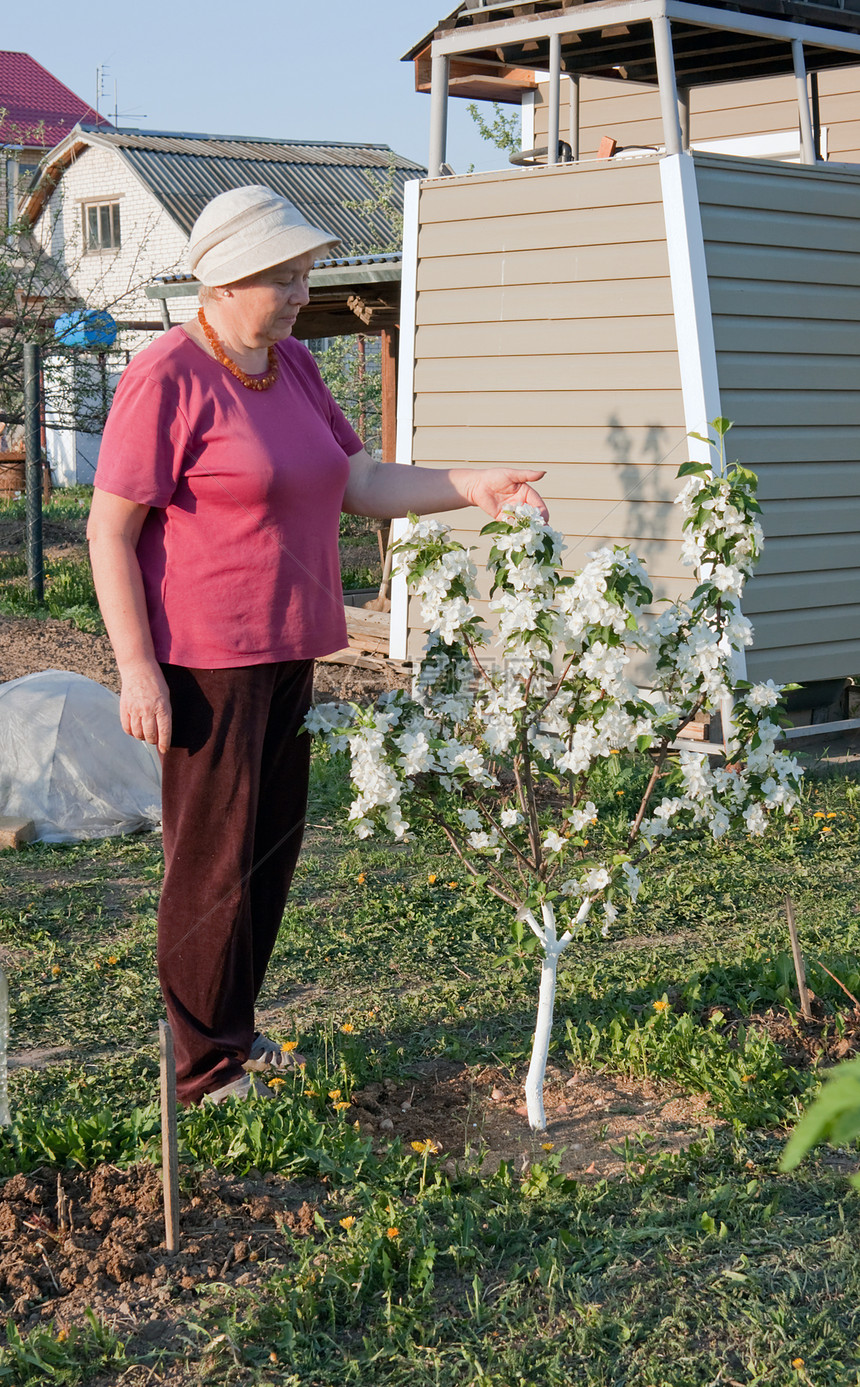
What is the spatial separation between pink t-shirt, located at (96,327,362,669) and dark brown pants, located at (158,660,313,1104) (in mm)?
95

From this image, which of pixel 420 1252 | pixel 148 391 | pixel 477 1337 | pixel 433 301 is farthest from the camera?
pixel 433 301

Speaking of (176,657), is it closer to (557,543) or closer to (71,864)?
(557,543)

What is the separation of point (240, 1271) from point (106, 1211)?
0.98 feet

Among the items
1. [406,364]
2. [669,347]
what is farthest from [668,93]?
[406,364]

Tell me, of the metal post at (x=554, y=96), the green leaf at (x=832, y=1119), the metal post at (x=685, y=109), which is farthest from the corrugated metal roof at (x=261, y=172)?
the green leaf at (x=832, y=1119)

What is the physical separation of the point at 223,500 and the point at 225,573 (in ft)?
0.50

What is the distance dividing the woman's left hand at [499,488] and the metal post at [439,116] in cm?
426

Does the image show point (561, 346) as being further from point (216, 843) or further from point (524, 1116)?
point (524, 1116)

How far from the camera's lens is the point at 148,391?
2.66 m

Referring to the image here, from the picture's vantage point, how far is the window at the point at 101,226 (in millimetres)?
28312

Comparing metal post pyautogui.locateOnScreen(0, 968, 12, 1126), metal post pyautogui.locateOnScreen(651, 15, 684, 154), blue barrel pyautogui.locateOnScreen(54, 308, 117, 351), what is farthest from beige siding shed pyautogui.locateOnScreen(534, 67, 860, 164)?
metal post pyautogui.locateOnScreen(0, 968, 12, 1126)

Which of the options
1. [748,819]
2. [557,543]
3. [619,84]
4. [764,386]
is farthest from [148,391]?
[619,84]

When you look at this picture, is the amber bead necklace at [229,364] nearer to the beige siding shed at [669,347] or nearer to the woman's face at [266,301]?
the woman's face at [266,301]

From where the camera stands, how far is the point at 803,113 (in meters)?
6.27
